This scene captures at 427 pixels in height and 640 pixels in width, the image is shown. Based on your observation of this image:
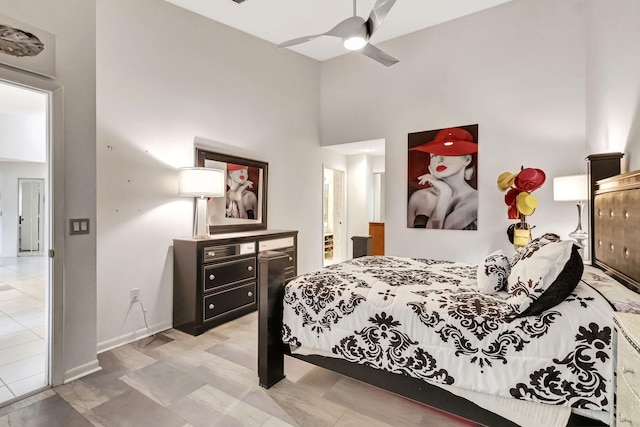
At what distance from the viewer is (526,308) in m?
1.46

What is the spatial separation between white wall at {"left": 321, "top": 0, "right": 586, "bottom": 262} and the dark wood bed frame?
135 cm

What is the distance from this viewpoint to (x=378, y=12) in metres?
2.29

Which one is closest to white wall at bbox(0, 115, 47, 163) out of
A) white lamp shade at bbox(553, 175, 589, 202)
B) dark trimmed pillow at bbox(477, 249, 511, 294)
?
dark trimmed pillow at bbox(477, 249, 511, 294)

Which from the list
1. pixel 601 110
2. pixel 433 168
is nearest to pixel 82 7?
pixel 433 168

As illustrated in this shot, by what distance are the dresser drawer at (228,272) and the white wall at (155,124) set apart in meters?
0.49

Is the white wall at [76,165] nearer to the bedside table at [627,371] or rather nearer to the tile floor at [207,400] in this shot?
the tile floor at [207,400]

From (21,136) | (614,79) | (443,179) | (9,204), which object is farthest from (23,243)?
(614,79)

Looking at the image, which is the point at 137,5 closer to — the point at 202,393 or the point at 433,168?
the point at 202,393

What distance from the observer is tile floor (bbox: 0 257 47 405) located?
2223 mm

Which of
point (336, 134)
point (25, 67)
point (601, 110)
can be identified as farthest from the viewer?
point (336, 134)

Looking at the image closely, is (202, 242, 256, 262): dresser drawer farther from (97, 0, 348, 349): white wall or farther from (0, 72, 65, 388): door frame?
(0, 72, 65, 388): door frame

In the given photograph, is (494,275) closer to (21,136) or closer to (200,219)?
(200,219)

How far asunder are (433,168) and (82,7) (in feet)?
12.7

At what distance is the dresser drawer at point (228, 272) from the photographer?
10.3 ft
